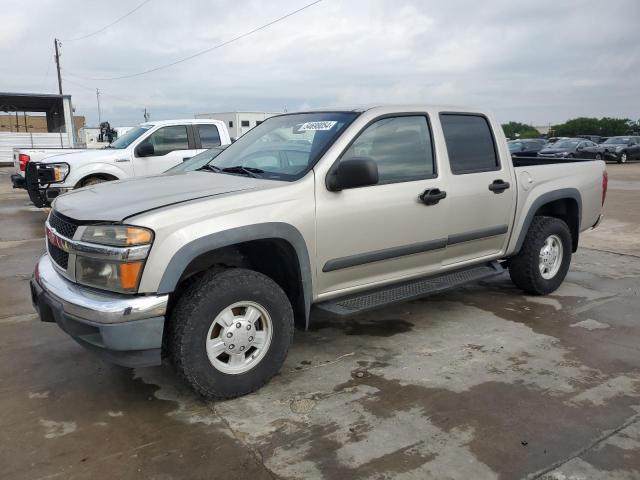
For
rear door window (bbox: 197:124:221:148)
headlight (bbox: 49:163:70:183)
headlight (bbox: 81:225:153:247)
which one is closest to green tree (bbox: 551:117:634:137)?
rear door window (bbox: 197:124:221:148)

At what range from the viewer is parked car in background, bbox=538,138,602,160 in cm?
2645

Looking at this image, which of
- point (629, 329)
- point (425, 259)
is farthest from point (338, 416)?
point (629, 329)

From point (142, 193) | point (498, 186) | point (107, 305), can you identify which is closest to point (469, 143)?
point (498, 186)

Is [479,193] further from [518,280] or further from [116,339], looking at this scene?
[116,339]

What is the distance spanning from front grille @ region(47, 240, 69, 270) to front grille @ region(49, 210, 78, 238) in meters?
0.12

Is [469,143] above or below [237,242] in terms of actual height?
above

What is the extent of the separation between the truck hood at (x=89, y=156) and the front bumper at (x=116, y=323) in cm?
679

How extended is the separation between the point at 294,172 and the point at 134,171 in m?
6.67

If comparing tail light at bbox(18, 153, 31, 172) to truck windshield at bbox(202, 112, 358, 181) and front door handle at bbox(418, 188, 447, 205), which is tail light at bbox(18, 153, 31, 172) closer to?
truck windshield at bbox(202, 112, 358, 181)

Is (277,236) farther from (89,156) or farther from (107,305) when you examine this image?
(89,156)

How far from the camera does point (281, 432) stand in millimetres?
3025

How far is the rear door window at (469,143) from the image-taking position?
446 cm

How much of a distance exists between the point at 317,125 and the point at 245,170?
62cm

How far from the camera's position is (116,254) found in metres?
2.94
